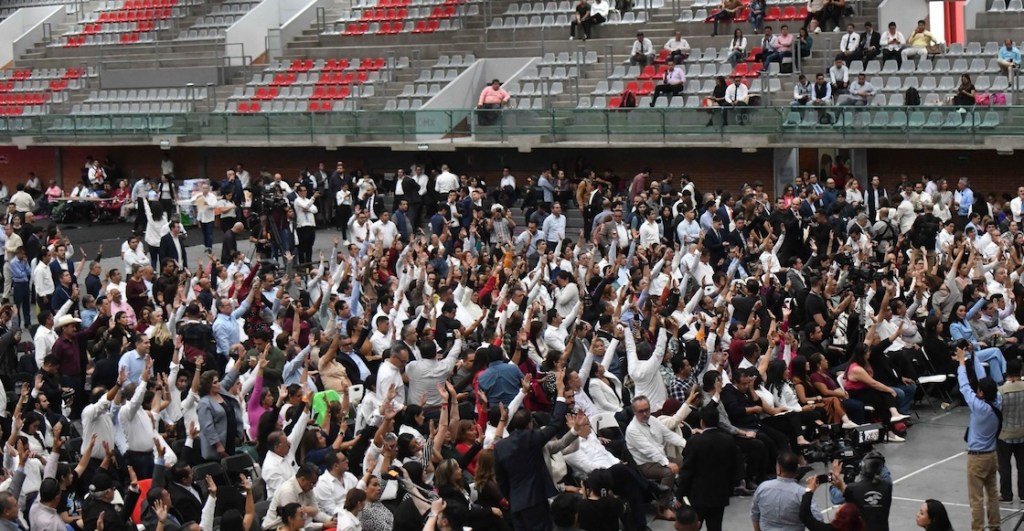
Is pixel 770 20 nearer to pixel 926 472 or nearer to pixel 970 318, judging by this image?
pixel 970 318

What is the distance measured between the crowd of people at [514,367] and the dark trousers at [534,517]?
31 millimetres

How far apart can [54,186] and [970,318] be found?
25.2 m

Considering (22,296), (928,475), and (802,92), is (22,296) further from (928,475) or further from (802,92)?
(802,92)

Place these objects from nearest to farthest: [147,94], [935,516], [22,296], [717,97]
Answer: [935,516] → [22,296] → [717,97] → [147,94]

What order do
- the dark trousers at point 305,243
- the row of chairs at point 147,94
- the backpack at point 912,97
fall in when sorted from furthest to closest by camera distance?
the row of chairs at point 147,94 → the backpack at point 912,97 → the dark trousers at point 305,243

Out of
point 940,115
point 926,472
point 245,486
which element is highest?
point 940,115

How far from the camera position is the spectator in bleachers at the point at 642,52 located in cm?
3266

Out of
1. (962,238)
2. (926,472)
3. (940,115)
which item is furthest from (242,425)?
(940,115)

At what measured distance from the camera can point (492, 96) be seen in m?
32.2

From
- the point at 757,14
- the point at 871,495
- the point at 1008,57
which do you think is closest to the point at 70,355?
the point at 871,495

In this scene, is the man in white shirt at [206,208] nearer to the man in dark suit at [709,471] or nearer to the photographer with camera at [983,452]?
the man in dark suit at [709,471]

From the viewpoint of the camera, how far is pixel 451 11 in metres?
38.6

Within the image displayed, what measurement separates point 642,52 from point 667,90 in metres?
2.09

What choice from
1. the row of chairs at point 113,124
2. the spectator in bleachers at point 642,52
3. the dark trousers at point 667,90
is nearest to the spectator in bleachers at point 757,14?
the spectator in bleachers at point 642,52
